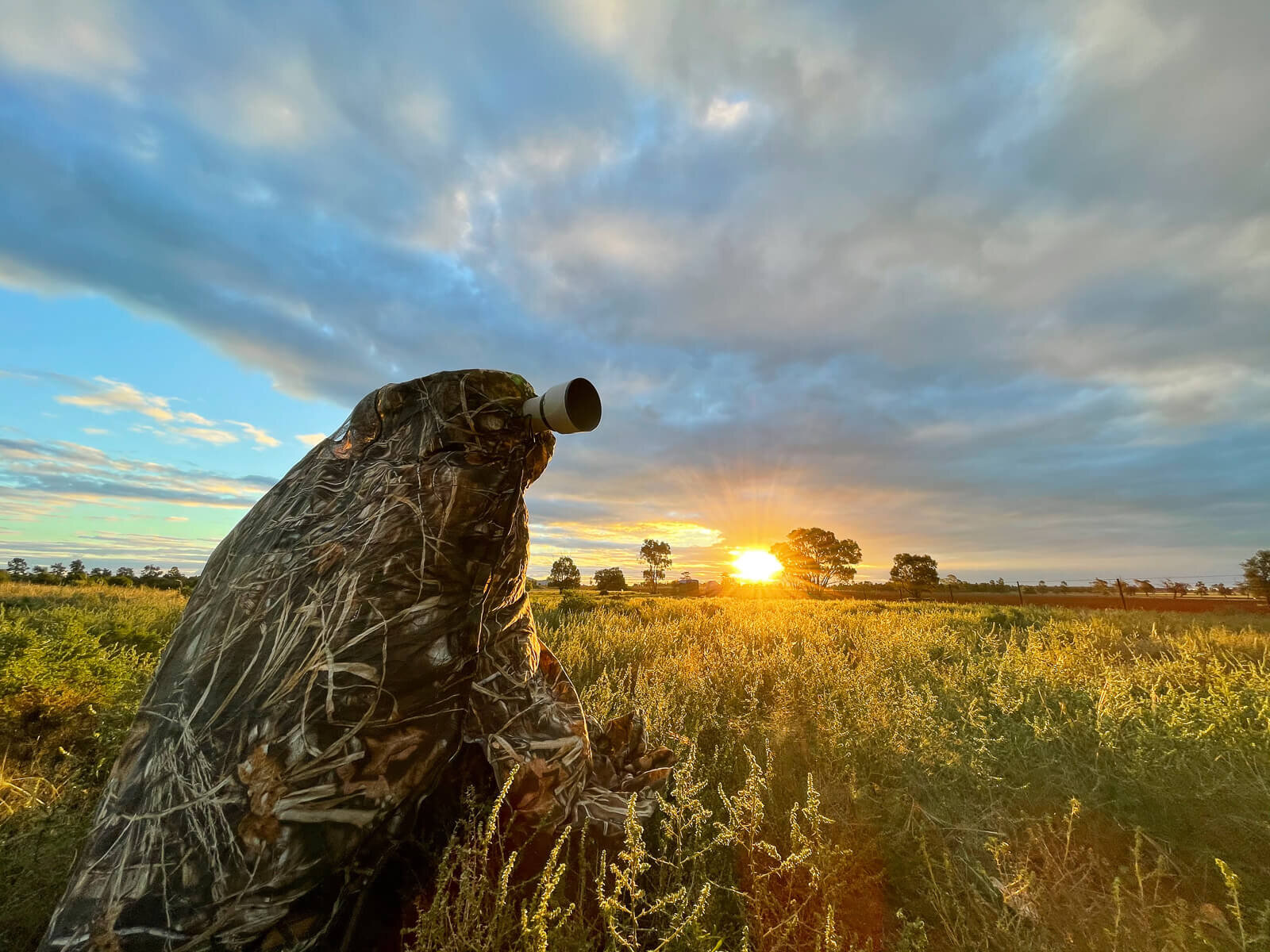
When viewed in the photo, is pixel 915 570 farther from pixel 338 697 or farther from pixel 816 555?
pixel 338 697

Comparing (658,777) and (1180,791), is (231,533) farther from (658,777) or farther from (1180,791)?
(1180,791)

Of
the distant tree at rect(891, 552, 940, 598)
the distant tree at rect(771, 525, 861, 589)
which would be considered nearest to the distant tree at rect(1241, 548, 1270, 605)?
the distant tree at rect(891, 552, 940, 598)

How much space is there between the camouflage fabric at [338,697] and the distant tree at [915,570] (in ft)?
194

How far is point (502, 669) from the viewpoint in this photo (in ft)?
6.97

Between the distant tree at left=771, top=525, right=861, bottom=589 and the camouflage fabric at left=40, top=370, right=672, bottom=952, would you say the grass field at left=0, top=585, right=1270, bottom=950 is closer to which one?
the camouflage fabric at left=40, top=370, right=672, bottom=952

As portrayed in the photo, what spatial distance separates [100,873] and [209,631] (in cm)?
70

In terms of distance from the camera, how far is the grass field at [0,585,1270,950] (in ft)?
6.53

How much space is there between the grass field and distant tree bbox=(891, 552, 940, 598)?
5568 cm

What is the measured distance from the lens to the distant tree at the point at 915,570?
56188 millimetres

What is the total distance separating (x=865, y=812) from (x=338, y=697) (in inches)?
125

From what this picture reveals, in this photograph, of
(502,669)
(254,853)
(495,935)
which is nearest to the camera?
(254,853)

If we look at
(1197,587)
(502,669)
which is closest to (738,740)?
(502,669)

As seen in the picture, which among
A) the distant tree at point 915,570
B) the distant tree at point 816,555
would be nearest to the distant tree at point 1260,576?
the distant tree at point 915,570

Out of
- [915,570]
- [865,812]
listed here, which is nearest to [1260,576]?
[915,570]
